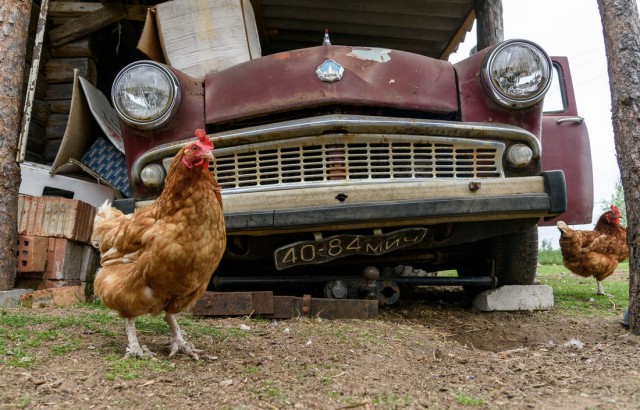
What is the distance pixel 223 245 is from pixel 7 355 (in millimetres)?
1026

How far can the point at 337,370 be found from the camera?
2.20 metres

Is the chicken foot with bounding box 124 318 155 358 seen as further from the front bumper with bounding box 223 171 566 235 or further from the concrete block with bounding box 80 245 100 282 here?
the concrete block with bounding box 80 245 100 282

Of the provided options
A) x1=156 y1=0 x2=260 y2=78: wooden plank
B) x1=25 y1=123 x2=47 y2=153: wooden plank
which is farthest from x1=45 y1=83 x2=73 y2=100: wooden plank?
x1=156 y1=0 x2=260 y2=78: wooden plank

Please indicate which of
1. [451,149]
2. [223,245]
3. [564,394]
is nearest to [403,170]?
A: [451,149]

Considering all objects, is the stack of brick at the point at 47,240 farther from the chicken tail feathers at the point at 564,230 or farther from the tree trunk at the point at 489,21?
the chicken tail feathers at the point at 564,230

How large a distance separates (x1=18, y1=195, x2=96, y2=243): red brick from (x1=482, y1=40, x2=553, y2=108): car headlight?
3.36 meters

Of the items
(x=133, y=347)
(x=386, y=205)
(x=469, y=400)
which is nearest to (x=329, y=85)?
(x=386, y=205)

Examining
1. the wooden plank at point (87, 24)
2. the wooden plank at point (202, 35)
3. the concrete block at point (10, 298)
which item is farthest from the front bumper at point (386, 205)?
the wooden plank at point (87, 24)

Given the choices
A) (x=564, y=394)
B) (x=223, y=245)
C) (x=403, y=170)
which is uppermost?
(x=403, y=170)

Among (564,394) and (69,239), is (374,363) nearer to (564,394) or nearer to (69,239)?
(564,394)

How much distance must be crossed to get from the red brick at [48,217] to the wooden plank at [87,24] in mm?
2168

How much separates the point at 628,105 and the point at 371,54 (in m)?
1.52

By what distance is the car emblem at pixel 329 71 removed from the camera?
295cm

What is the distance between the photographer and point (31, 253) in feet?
13.7
